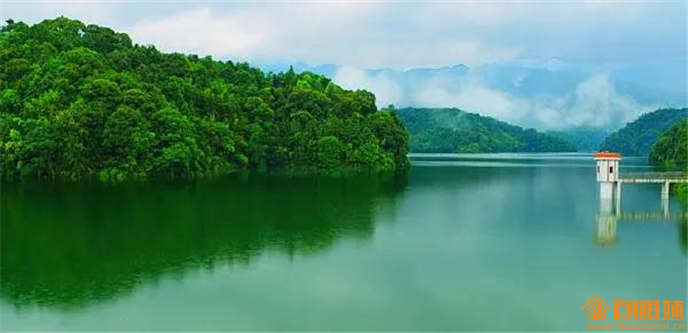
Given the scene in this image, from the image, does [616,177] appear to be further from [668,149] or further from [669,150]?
[668,149]

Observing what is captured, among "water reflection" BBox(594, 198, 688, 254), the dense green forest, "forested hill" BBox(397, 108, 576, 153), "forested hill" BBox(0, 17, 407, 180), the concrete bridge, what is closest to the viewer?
"water reflection" BBox(594, 198, 688, 254)

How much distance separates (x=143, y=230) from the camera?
2638cm

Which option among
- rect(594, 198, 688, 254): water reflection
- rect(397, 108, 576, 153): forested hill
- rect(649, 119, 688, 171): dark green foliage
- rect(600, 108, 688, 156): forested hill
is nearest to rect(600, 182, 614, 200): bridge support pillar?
rect(594, 198, 688, 254): water reflection

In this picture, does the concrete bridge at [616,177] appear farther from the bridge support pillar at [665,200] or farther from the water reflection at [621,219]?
the water reflection at [621,219]

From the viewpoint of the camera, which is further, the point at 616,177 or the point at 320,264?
the point at 616,177

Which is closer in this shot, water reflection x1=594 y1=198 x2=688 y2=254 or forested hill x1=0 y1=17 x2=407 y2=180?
water reflection x1=594 y1=198 x2=688 y2=254

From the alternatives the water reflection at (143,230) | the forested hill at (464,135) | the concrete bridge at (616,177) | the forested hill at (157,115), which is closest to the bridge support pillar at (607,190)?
the concrete bridge at (616,177)

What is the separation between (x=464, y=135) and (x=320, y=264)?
496 feet

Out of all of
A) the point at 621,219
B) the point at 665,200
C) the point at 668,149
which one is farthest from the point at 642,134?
the point at 621,219

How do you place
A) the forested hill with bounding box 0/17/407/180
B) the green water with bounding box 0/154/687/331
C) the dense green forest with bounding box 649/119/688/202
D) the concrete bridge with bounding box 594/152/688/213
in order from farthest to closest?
the dense green forest with bounding box 649/119/688/202, the forested hill with bounding box 0/17/407/180, the concrete bridge with bounding box 594/152/688/213, the green water with bounding box 0/154/687/331

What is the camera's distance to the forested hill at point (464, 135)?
542 ft

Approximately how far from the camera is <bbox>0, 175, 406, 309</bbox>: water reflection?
18547 millimetres

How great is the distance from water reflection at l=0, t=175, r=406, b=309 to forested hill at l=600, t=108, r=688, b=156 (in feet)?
418

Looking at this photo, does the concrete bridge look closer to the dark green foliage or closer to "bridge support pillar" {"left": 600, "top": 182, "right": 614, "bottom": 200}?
"bridge support pillar" {"left": 600, "top": 182, "right": 614, "bottom": 200}
